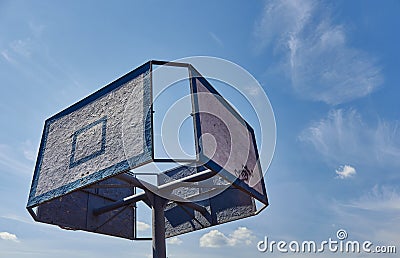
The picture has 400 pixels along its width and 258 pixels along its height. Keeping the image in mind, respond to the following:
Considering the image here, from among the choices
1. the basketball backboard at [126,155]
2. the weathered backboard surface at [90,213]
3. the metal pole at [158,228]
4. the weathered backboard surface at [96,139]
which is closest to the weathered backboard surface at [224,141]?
the basketball backboard at [126,155]

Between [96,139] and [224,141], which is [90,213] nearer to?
[96,139]

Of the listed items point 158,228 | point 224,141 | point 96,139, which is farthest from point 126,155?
point 158,228

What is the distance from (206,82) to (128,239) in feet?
23.5

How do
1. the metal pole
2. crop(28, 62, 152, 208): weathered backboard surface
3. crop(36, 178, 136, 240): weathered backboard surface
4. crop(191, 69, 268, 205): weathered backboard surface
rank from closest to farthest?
crop(28, 62, 152, 208): weathered backboard surface < crop(191, 69, 268, 205): weathered backboard surface < the metal pole < crop(36, 178, 136, 240): weathered backboard surface

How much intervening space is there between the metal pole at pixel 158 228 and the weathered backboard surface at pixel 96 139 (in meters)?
3.25

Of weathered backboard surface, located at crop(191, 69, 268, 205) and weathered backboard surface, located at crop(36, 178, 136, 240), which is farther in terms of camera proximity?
weathered backboard surface, located at crop(36, 178, 136, 240)

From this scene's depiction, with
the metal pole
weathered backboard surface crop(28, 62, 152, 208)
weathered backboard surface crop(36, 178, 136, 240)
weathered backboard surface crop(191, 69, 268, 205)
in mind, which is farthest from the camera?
weathered backboard surface crop(36, 178, 136, 240)

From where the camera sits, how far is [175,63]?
367 inches

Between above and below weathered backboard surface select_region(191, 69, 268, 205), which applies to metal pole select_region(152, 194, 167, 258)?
below

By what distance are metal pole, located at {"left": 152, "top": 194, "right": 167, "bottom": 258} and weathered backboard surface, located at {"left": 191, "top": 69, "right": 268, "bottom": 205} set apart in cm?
295

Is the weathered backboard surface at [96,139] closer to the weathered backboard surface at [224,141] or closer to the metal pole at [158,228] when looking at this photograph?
the weathered backboard surface at [224,141]

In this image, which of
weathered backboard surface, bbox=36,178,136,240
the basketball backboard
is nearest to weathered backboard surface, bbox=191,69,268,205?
the basketball backboard

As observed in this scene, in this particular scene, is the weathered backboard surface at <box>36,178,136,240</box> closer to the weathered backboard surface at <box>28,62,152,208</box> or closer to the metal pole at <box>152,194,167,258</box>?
the weathered backboard surface at <box>28,62,152,208</box>

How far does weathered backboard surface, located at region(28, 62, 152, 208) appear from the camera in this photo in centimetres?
823
